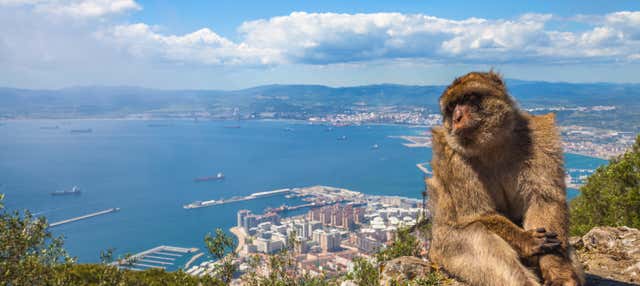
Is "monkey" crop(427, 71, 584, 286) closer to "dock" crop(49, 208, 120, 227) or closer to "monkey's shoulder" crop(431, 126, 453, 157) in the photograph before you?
"monkey's shoulder" crop(431, 126, 453, 157)

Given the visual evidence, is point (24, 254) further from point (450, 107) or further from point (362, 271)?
point (450, 107)

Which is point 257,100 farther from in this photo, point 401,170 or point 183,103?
point 401,170

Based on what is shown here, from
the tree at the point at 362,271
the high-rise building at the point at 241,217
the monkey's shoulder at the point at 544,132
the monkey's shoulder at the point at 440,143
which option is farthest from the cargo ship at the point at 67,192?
the monkey's shoulder at the point at 544,132

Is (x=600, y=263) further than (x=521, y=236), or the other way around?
(x=600, y=263)

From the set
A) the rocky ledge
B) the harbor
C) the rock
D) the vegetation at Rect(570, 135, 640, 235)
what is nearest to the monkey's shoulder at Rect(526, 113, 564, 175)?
the rocky ledge

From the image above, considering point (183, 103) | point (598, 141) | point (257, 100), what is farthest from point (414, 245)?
point (183, 103)

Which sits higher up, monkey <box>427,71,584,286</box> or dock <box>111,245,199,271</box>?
monkey <box>427,71,584,286</box>

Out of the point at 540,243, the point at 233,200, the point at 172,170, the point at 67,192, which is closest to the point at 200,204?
the point at 233,200
